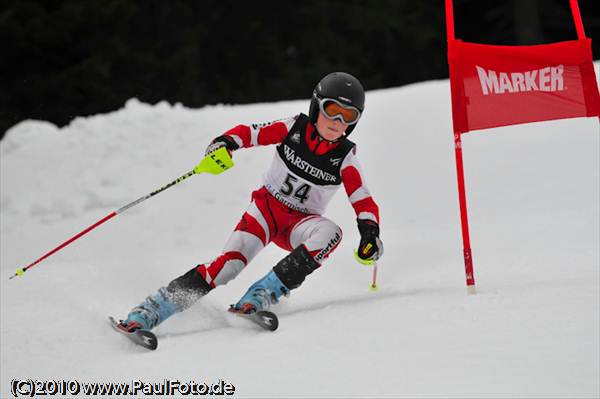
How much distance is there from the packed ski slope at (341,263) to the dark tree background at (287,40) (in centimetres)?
831

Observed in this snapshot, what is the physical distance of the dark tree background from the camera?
1897 centimetres

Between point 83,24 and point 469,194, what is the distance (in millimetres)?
10859

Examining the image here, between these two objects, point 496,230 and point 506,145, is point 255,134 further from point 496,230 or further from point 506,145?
point 506,145

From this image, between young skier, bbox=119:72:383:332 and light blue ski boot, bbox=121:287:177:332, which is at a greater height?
young skier, bbox=119:72:383:332

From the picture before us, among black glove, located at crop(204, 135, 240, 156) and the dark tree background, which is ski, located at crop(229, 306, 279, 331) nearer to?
black glove, located at crop(204, 135, 240, 156)

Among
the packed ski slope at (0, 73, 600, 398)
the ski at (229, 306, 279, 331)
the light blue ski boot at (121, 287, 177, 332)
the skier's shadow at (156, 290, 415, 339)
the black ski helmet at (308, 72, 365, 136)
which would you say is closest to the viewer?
the packed ski slope at (0, 73, 600, 398)

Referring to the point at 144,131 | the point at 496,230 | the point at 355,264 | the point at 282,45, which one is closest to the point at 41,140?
the point at 144,131

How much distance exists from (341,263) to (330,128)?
A: 1.93 metres

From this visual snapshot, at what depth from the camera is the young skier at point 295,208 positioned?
450 cm

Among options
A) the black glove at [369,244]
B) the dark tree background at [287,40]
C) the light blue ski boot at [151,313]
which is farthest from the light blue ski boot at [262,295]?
the dark tree background at [287,40]

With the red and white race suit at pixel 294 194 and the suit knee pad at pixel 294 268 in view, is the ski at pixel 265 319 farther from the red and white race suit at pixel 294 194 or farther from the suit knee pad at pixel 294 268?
the red and white race suit at pixel 294 194

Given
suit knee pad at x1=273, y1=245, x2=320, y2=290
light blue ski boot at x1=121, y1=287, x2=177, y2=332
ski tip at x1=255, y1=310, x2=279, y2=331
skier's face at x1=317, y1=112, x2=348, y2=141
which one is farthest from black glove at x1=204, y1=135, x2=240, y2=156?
ski tip at x1=255, y1=310, x2=279, y2=331

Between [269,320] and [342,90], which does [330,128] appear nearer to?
[342,90]

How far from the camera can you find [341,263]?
20.9 feet
